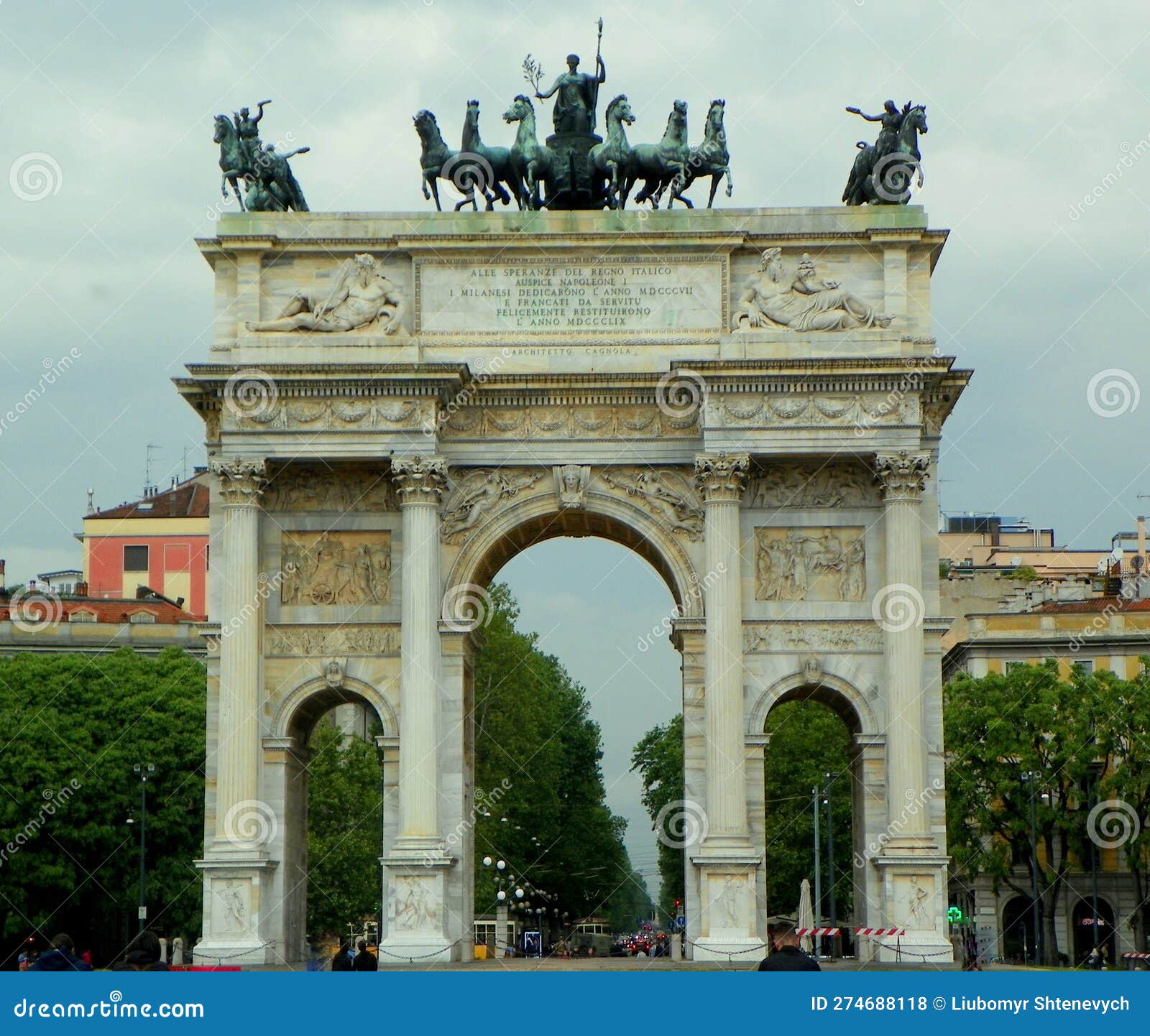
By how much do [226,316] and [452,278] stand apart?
13.6ft

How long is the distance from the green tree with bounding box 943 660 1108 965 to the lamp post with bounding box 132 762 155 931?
71.9 ft

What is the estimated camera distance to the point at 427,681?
1507 inches

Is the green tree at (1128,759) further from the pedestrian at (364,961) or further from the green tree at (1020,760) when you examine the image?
the pedestrian at (364,961)

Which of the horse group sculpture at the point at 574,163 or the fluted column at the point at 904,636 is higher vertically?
the horse group sculpture at the point at 574,163

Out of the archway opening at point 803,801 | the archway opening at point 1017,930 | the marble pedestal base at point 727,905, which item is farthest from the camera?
the archway opening at point 803,801

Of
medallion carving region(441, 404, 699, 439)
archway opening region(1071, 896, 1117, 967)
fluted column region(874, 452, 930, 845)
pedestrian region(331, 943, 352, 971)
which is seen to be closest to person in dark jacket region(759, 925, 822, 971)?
pedestrian region(331, 943, 352, 971)

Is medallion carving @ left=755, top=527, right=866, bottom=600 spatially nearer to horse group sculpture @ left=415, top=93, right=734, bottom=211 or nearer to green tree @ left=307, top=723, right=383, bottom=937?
horse group sculpture @ left=415, top=93, right=734, bottom=211

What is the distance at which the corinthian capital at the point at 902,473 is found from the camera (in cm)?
3847

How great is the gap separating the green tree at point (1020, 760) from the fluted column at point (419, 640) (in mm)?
26487

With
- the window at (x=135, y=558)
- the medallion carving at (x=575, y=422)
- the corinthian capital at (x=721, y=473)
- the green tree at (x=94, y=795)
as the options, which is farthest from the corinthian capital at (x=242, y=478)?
the window at (x=135, y=558)

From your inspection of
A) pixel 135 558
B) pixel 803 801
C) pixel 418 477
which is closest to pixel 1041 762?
pixel 803 801

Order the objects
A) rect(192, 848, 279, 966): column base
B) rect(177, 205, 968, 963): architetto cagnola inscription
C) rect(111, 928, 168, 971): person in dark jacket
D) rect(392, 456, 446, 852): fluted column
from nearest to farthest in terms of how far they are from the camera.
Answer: rect(111, 928, 168, 971): person in dark jacket < rect(192, 848, 279, 966): column base < rect(392, 456, 446, 852): fluted column < rect(177, 205, 968, 963): architetto cagnola inscription

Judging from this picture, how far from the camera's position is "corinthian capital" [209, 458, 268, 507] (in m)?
38.4

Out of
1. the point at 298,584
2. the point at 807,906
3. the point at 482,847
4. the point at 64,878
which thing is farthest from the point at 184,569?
the point at 298,584
